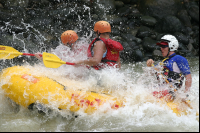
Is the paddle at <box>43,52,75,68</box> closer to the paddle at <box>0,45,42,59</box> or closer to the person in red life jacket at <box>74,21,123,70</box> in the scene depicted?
the person in red life jacket at <box>74,21,123,70</box>

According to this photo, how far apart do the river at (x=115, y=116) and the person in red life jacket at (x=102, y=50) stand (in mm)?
194

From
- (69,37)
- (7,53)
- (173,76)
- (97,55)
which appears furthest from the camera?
(7,53)

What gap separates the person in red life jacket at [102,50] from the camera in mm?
3477

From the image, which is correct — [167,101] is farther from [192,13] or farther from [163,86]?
[192,13]

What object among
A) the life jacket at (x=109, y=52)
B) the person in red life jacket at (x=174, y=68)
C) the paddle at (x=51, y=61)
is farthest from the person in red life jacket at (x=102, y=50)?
the person in red life jacket at (x=174, y=68)

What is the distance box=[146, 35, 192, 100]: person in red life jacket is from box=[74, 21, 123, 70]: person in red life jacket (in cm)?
74

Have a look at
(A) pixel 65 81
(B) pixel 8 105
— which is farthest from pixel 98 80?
(B) pixel 8 105

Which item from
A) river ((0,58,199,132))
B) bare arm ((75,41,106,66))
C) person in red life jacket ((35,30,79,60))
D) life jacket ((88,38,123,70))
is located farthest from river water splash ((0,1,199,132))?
person in red life jacket ((35,30,79,60))

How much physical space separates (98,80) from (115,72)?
1.00 ft

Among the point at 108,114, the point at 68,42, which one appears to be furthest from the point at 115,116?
the point at 68,42

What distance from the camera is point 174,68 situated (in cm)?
324

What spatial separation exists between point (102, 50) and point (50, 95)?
105 cm

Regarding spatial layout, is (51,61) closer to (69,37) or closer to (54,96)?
(69,37)

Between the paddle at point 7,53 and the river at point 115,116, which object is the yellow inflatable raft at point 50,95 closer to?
the river at point 115,116
